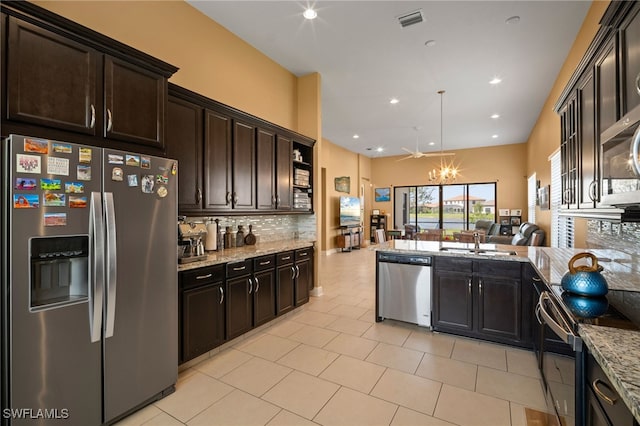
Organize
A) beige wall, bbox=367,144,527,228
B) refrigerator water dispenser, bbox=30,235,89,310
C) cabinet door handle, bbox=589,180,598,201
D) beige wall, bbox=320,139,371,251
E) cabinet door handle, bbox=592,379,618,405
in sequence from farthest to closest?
beige wall, bbox=367,144,527,228, beige wall, bbox=320,139,371,251, cabinet door handle, bbox=589,180,598,201, refrigerator water dispenser, bbox=30,235,89,310, cabinet door handle, bbox=592,379,618,405

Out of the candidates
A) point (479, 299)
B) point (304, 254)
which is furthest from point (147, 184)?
point (479, 299)

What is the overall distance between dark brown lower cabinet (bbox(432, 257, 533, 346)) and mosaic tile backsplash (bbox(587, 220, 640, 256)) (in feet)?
2.56

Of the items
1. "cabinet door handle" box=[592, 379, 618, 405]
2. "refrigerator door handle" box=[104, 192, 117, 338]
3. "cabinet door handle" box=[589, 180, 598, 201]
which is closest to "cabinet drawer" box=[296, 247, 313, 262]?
"refrigerator door handle" box=[104, 192, 117, 338]

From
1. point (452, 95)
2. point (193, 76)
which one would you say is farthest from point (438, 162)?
point (193, 76)

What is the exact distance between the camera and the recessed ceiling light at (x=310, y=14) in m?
Answer: 3.18

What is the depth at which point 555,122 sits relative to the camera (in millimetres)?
4977

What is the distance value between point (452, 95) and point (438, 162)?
547 cm

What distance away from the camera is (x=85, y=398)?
1717 millimetres

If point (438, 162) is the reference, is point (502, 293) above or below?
→ below

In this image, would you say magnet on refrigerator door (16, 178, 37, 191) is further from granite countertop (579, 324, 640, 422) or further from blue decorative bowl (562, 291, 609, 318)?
blue decorative bowl (562, 291, 609, 318)

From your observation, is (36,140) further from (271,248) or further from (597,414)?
(597,414)

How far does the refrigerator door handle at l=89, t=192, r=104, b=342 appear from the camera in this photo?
68.6 inches

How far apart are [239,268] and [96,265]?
53.8 inches

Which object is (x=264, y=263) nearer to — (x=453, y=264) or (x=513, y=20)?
(x=453, y=264)
